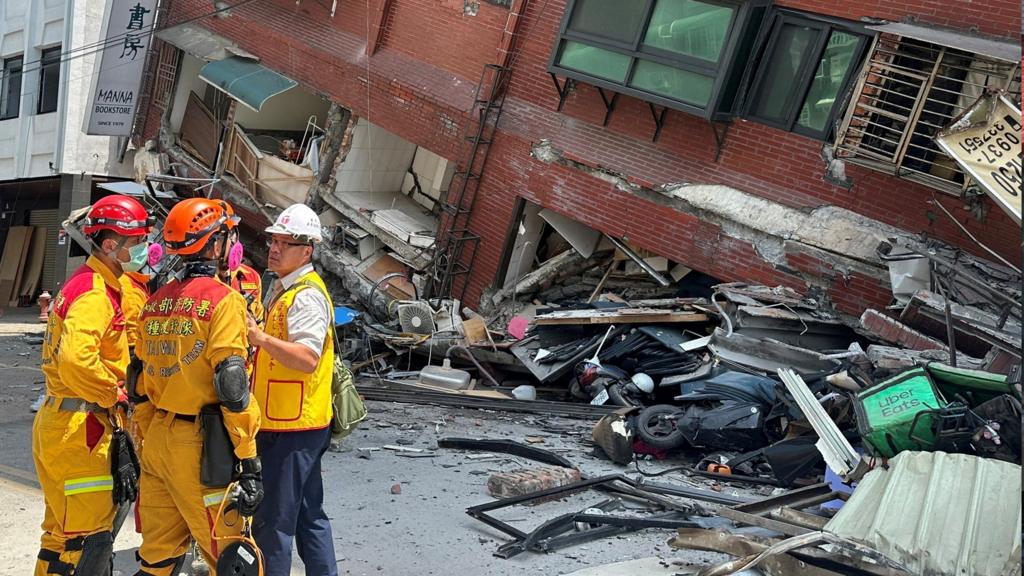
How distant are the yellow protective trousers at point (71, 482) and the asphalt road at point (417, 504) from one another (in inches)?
33.4

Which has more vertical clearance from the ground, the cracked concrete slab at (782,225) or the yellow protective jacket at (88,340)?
the cracked concrete slab at (782,225)

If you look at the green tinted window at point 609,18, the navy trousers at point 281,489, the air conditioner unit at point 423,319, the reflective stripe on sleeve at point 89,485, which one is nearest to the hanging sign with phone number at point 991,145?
the green tinted window at point 609,18

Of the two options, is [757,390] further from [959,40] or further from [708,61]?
[708,61]

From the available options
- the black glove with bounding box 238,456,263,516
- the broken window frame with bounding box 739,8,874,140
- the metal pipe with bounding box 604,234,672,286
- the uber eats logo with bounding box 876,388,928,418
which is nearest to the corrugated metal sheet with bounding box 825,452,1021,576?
the uber eats logo with bounding box 876,388,928,418

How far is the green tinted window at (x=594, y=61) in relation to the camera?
12.2 metres

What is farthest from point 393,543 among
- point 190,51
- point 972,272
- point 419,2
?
point 190,51

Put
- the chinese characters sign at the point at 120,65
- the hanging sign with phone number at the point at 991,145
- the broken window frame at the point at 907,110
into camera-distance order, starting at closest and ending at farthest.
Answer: the hanging sign with phone number at the point at 991,145 → the broken window frame at the point at 907,110 → the chinese characters sign at the point at 120,65

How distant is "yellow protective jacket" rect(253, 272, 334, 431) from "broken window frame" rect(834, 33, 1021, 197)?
23.6 ft

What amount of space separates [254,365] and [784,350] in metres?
6.17

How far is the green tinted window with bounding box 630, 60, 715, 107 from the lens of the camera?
1159cm

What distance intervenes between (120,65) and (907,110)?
1443cm

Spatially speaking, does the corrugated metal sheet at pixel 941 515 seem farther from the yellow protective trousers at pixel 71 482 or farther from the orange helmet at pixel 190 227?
the yellow protective trousers at pixel 71 482

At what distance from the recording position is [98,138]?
20266 millimetres

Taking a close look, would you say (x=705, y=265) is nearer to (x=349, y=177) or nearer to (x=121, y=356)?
(x=349, y=177)
